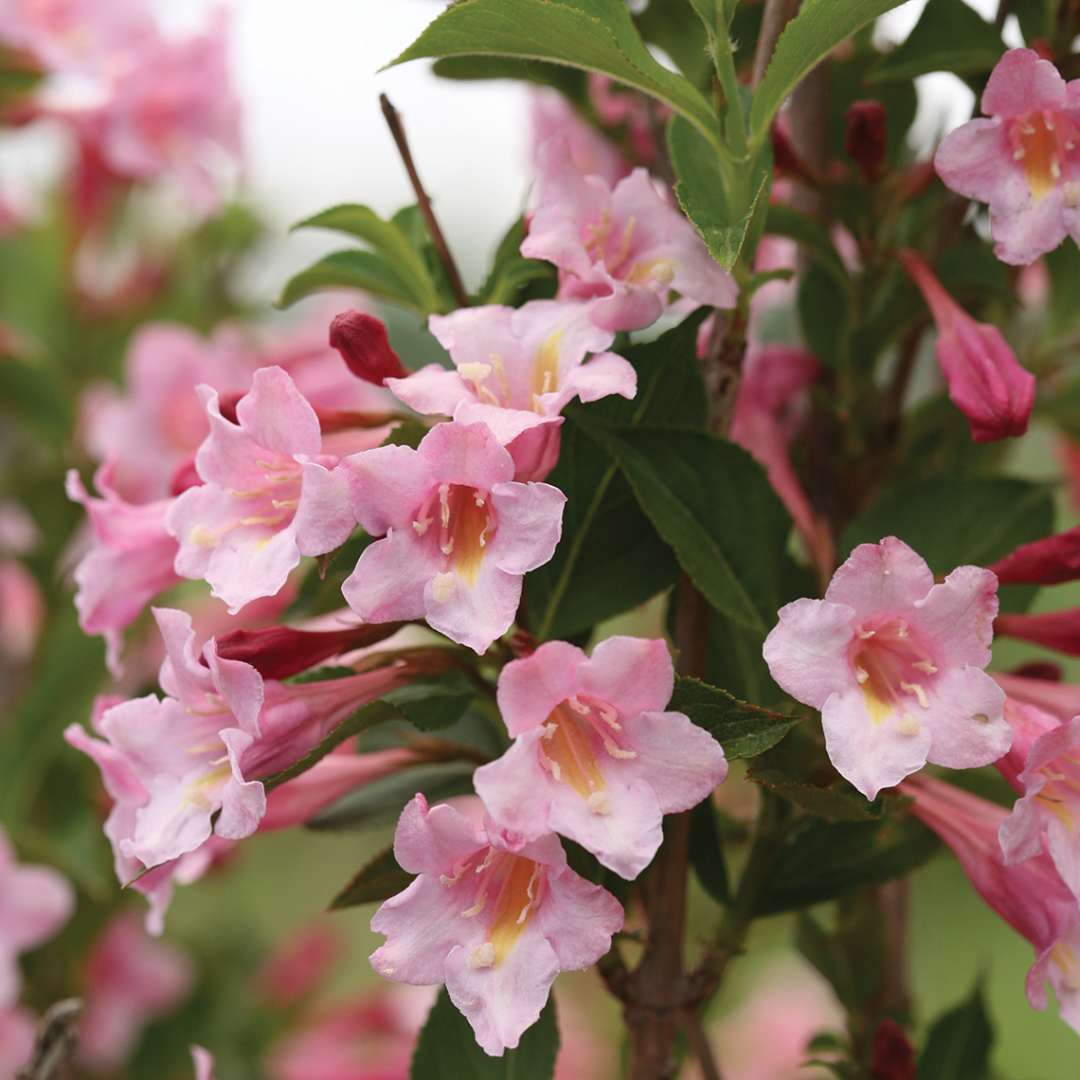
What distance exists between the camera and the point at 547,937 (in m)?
0.49

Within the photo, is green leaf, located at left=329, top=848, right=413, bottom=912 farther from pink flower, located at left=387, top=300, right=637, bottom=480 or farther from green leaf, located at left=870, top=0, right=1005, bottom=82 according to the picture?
green leaf, located at left=870, top=0, right=1005, bottom=82

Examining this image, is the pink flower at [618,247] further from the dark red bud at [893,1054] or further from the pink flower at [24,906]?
the pink flower at [24,906]

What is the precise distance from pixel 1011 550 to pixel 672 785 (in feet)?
0.90

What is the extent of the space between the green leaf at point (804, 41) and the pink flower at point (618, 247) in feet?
0.17

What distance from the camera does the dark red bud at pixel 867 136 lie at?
2.24 ft

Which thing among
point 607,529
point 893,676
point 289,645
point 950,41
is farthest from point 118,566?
point 950,41

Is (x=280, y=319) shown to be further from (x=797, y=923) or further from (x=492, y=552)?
(x=492, y=552)

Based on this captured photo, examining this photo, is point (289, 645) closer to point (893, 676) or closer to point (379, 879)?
point (379, 879)

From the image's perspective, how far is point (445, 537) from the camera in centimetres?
49

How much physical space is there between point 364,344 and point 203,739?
0.17 metres

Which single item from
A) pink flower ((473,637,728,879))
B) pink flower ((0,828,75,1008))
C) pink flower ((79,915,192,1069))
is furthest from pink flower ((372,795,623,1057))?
pink flower ((79,915,192,1069))

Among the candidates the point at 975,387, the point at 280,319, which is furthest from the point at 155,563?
the point at 280,319

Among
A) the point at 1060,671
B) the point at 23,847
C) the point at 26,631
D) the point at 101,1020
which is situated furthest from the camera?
the point at 26,631

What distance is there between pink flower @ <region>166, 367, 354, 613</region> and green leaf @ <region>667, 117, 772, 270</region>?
6.5 inches
